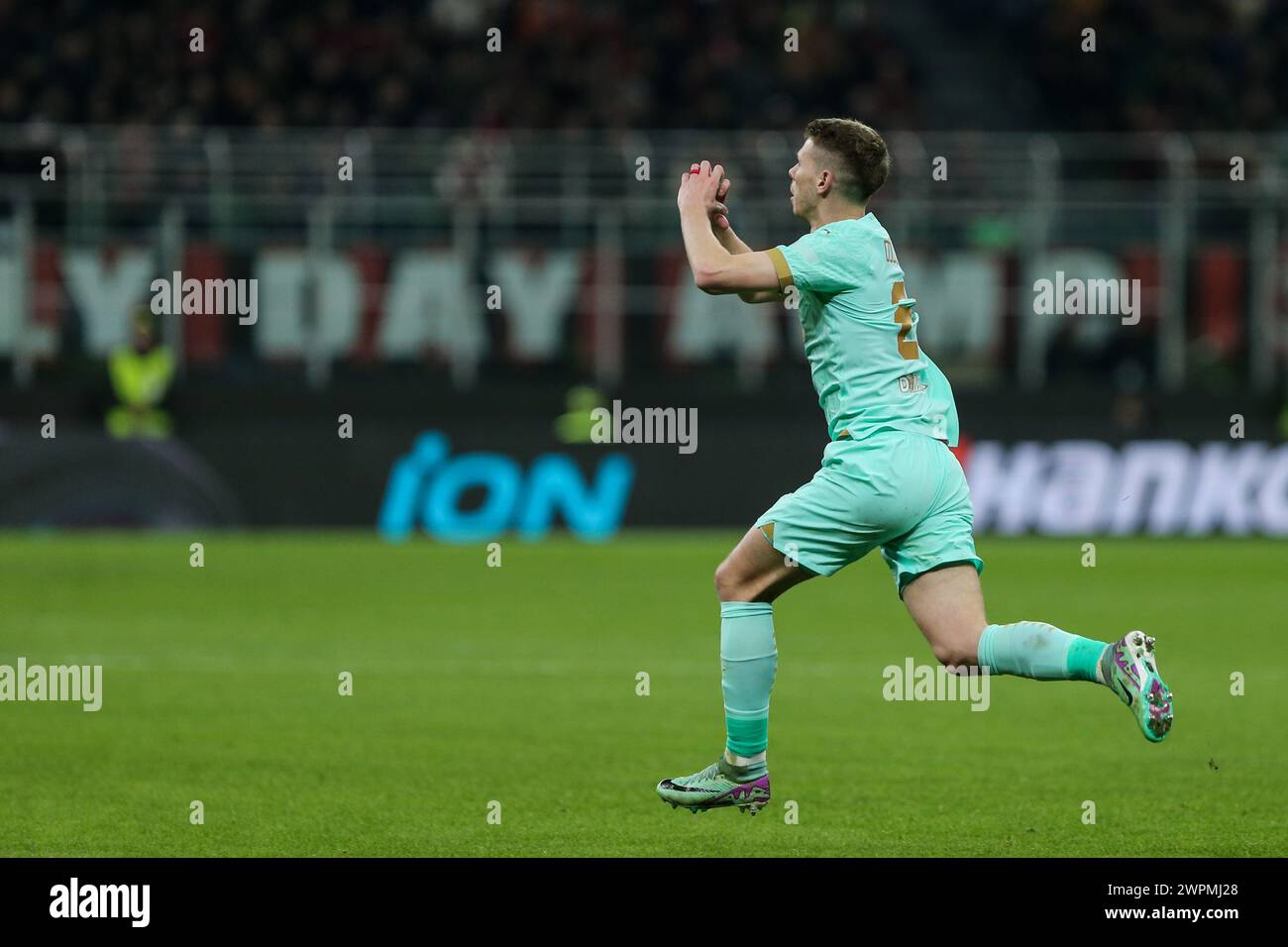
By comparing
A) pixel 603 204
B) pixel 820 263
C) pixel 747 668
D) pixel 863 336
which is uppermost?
pixel 603 204

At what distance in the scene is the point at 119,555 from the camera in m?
17.6

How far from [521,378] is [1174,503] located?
237 inches

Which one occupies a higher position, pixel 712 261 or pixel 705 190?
pixel 705 190

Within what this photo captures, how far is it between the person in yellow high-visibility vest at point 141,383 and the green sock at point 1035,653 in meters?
13.8

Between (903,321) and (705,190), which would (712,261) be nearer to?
(705,190)

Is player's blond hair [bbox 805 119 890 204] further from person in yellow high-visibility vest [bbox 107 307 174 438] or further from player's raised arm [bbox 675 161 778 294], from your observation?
person in yellow high-visibility vest [bbox 107 307 174 438]

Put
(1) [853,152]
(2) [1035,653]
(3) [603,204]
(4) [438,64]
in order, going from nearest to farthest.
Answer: (2) [1035,653], (1) [853,152], (3) [603,204], (4) [438,64]

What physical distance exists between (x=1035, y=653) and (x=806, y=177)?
5.26ft

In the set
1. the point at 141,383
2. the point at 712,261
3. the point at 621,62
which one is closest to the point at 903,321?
the point at 712,261

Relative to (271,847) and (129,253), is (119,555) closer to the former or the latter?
(129,253)

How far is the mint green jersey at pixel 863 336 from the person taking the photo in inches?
262

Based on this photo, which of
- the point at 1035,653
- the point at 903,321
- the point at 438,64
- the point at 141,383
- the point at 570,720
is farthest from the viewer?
the point at 438,64

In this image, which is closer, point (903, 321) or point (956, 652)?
point (956, 652)

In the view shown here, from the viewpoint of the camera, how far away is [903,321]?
22.4 feet
